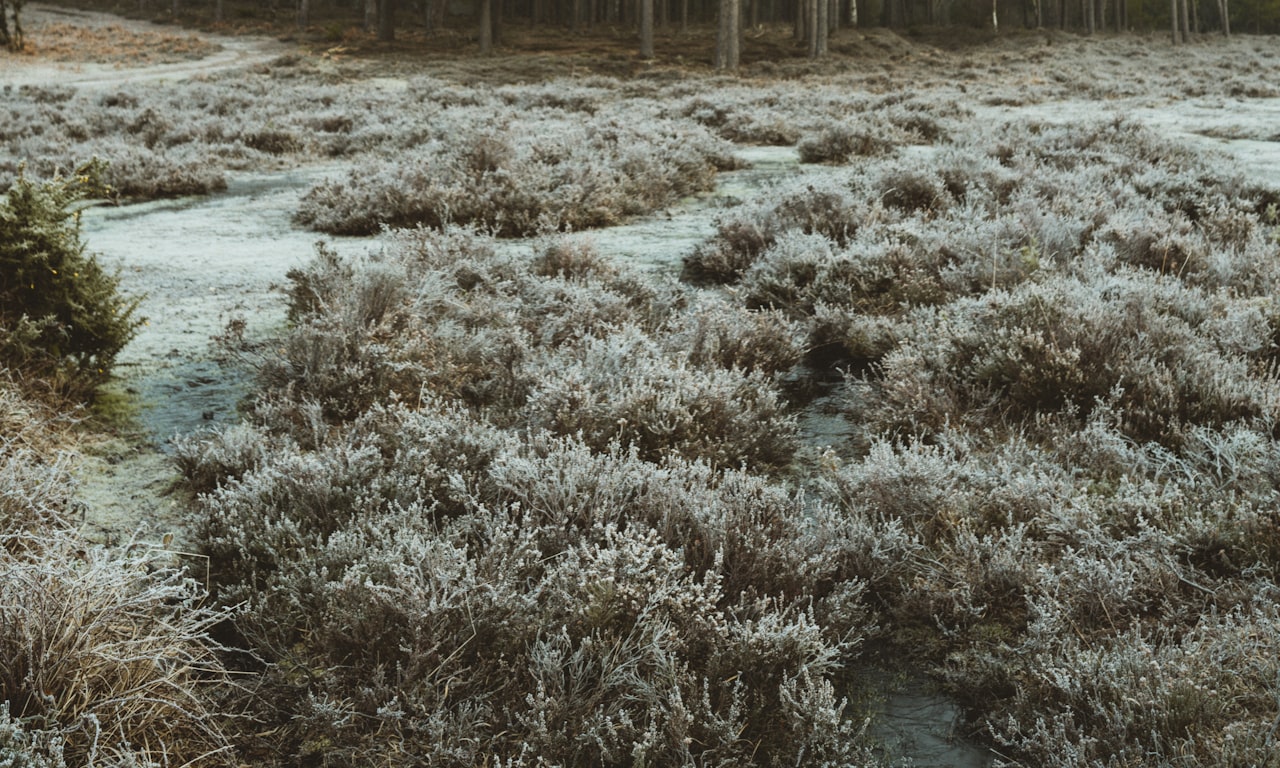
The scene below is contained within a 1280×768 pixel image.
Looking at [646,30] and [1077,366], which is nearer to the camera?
[1077,366]

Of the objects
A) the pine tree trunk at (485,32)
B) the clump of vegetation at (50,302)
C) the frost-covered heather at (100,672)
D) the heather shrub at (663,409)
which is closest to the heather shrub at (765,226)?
the heather shrub at (663,409)

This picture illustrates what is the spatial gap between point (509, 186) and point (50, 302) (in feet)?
14.9

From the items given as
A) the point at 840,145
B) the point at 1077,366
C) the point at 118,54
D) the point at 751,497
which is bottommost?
the point at 751,497

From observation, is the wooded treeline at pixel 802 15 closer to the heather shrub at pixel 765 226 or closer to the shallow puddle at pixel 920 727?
the heather shrub at pixel 765 226

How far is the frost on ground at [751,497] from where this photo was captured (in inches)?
86.0

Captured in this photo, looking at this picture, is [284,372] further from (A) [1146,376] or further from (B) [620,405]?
(A) [1146,376]

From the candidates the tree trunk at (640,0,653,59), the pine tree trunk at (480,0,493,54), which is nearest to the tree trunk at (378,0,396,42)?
the pine tree trunk at (480,0,493,54)

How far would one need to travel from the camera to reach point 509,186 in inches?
316

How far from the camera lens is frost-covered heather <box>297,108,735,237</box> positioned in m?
7.61

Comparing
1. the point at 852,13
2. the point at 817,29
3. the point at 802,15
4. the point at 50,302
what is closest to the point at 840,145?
the point at 50,302

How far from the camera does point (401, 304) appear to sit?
471 cm

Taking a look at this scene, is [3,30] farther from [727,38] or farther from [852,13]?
[852,13]

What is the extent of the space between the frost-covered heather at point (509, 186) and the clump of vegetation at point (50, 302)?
2.73 m

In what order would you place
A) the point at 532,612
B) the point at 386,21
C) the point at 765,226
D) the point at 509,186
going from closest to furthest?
the point at 532,612, the point at 765,226, the point at 509,186, the point at 386,21
